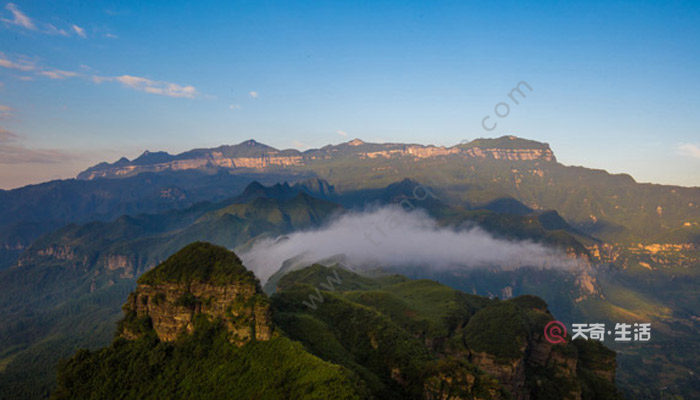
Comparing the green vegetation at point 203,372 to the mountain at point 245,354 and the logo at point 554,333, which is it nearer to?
the mountain at point 245,354

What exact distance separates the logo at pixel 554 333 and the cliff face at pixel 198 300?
280 ft

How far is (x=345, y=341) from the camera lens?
78.7 metres

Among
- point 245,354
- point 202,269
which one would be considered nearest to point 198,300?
point 202,269

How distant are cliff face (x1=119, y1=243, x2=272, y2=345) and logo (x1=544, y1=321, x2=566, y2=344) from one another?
85.3 metres

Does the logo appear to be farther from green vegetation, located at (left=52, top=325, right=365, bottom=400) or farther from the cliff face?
the cliff face

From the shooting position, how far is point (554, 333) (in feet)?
344

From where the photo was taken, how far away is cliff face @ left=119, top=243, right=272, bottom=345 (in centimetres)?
5616

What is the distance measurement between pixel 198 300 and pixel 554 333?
328ft

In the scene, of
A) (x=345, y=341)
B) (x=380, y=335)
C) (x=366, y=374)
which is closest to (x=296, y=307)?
(x=345, y=341)

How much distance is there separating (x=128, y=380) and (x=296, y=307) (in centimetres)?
3660

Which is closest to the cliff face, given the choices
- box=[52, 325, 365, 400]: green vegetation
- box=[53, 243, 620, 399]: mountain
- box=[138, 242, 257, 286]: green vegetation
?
box=[138, 242, 257, 286]: green vegetation

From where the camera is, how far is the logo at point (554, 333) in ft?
331

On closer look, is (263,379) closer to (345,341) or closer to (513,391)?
(345,341)

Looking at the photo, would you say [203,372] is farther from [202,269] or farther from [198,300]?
[202,269]
